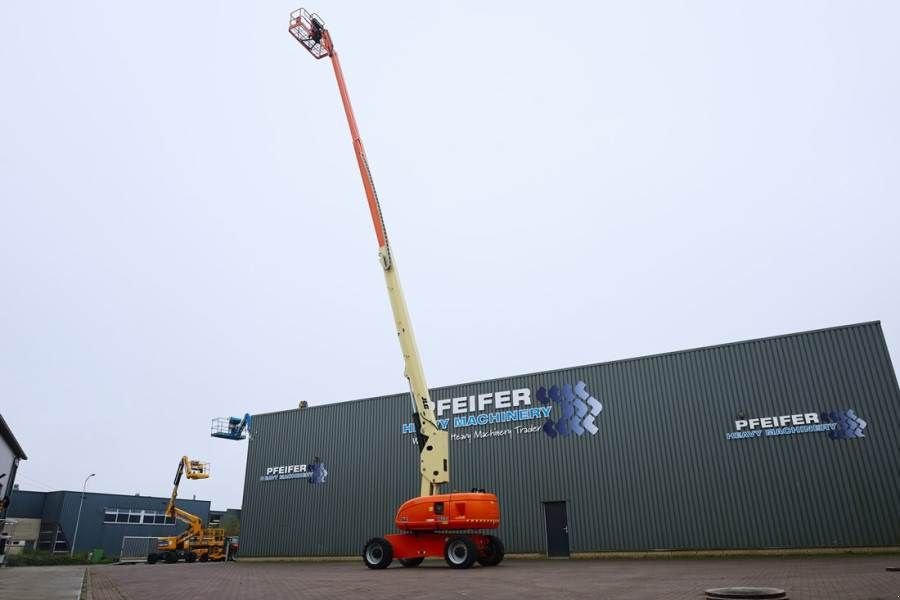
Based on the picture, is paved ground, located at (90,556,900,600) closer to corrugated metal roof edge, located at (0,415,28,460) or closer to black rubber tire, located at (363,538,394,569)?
black rubber tire, located at (363,538,394,569)

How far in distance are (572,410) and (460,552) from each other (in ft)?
32.9

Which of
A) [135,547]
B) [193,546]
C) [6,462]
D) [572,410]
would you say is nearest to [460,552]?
[572,410]

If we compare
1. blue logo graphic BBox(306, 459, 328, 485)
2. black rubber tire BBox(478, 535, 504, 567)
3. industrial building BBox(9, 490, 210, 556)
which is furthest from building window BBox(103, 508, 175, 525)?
black rubber tire BBox(478, 535, 504, 567)

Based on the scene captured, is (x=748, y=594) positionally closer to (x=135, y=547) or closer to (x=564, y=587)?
(x=564, y=587)

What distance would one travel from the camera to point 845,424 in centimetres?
2112

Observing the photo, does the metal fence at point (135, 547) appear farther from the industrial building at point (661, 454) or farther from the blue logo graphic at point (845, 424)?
the blue logo graphic at point (845, 424)

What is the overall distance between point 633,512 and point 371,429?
44.7 ft

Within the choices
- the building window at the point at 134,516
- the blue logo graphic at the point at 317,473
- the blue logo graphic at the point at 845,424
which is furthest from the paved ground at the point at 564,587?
the building window at the point at 134,516

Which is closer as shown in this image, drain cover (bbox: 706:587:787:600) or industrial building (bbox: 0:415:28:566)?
drain cover (bbox: 706:587:787:600)

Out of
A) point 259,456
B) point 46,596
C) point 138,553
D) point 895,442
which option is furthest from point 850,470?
point 138,553

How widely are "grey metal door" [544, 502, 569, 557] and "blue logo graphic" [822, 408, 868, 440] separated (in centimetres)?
1069

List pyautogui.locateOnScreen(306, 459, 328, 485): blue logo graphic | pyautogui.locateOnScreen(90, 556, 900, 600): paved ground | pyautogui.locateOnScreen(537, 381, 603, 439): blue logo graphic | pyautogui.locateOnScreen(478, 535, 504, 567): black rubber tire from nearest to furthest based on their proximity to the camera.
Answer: pyautogui.locateOnScreen(90, 556, 900, 600): paved ground < pyautogui.locateOnScreen(478, 535, 504, 567): black rubber tire < pyautogui.locateOnScreen(537, 381, 603, 439): blue logo graphic < pyautogui.locateOnScreen(306, 459, 328, 485): blue logo graphic

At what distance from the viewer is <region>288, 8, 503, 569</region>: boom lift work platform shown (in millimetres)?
18047

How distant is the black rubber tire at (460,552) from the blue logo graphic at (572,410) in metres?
9.32
